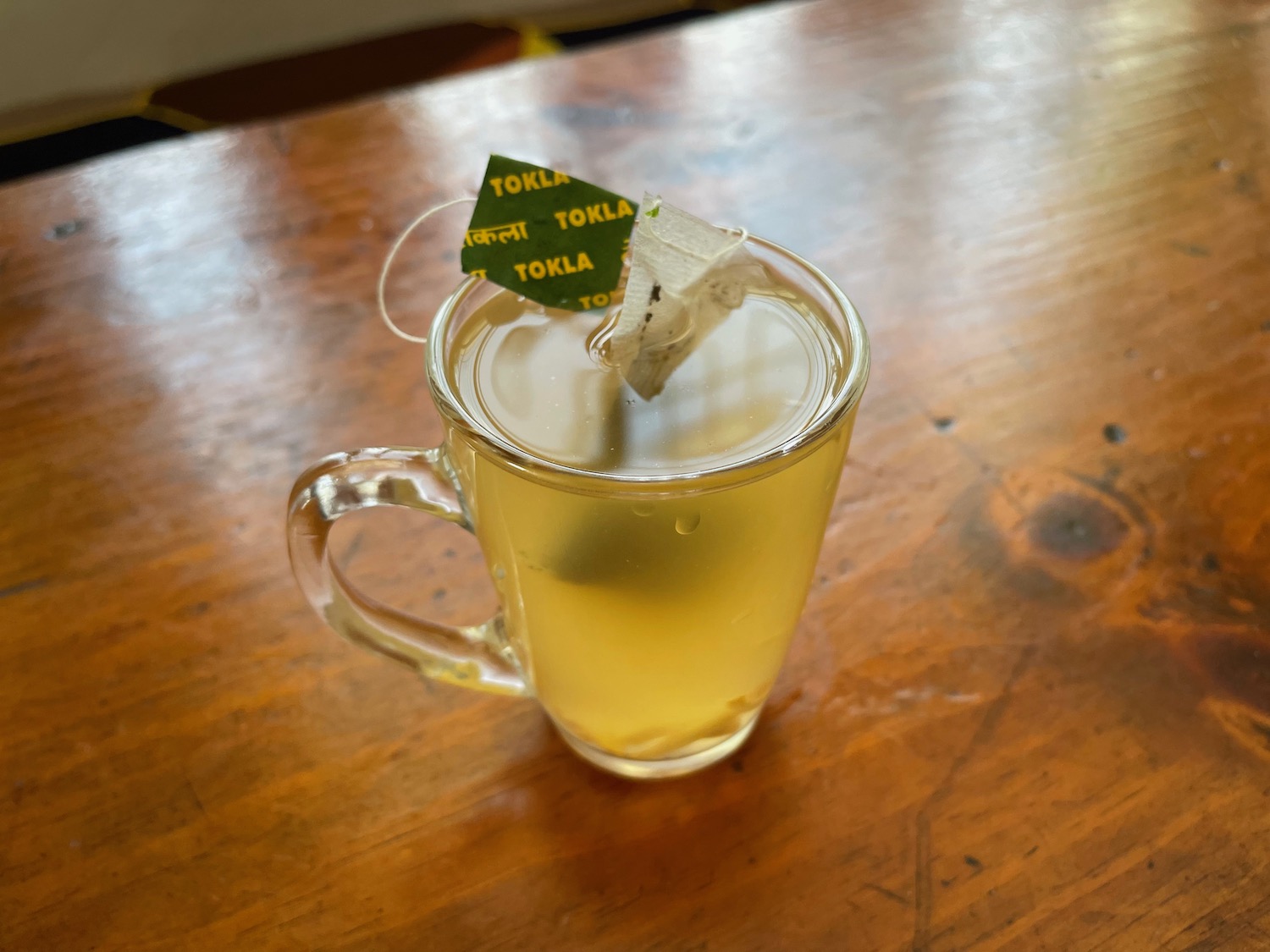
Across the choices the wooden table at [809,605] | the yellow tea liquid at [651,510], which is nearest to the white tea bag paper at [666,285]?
the yellow tea liquid at [651,510]

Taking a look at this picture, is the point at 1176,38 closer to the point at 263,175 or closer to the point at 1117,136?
the point at 1117,136

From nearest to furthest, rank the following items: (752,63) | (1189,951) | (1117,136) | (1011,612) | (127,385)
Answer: (1189,951) < (1011,612) < (127,385) < (1117,136) < (752,63)

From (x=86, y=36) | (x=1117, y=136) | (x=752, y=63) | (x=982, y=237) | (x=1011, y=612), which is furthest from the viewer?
(x=86, y=36)

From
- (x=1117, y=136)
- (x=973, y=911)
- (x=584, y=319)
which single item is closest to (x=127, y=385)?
(x=584, y=319)

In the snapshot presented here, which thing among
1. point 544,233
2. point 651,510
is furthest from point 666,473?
point 544,233

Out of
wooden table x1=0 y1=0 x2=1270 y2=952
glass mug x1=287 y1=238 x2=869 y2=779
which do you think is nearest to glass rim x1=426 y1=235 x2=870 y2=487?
glass mug x1=287 y1=238 x2=869 y2=779

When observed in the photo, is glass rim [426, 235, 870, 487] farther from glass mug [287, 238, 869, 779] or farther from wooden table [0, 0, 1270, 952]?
wooden table [0, 0, 1270, 952]

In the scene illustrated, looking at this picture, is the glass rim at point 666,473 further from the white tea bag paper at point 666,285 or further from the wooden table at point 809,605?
the wooden table at point 809,605
